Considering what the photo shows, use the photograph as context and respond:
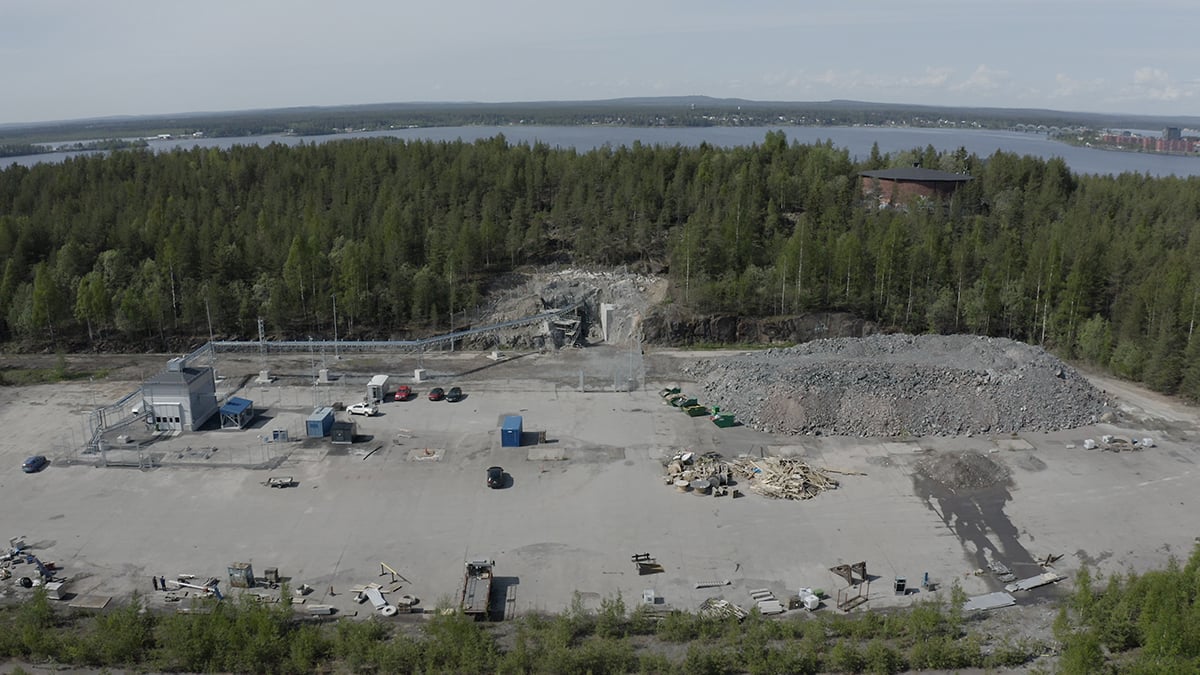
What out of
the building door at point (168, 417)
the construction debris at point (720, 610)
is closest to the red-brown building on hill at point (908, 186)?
the construction debris at point (720, 610)

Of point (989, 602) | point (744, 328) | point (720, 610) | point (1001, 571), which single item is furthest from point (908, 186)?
point (720, 610)

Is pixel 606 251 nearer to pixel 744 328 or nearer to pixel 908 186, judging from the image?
pixel 744 328

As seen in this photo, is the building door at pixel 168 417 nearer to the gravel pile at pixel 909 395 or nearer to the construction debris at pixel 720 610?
the gravel pile at pixel 909 395

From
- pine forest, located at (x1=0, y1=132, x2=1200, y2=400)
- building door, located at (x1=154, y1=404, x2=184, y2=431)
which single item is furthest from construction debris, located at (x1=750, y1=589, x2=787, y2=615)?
pine forest, located at (x1=0, y1=132, x2=1200, y2=400)

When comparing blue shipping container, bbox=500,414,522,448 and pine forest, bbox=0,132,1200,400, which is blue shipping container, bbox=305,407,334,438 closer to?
blue shipping container, bbox=500,414,522,448

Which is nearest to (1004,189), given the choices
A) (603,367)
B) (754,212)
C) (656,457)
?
(754,212)
